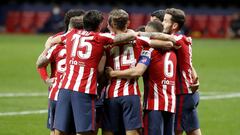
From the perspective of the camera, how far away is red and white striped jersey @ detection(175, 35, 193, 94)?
1059 centimetres

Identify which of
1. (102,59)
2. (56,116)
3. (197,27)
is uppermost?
(102,59)

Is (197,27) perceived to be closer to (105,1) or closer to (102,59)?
(105,1)

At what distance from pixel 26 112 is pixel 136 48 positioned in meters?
6.46

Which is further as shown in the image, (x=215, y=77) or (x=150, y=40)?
(x=215, y=77)

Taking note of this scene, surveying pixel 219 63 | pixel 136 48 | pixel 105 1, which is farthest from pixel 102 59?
pixel 105 1

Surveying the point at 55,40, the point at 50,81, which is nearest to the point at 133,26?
the point at 50,81

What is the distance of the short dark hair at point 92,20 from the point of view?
972 centimetres

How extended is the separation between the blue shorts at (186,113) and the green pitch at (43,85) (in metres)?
2.68

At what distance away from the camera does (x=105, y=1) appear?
4544cm

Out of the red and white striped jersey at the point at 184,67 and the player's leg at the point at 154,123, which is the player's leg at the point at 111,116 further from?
the red and white striped jersey at the point at 184,67

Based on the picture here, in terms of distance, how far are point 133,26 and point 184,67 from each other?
103 ft

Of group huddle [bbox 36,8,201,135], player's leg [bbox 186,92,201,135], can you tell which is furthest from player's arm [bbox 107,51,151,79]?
player's leg [bbox 186,92,201,135]

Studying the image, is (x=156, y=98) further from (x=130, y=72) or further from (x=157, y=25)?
(x=157, y=25)

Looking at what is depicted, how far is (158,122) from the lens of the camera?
10016mm
